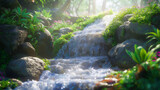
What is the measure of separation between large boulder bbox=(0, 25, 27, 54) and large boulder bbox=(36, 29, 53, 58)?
5.09 feet

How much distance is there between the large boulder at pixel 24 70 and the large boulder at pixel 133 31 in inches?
197

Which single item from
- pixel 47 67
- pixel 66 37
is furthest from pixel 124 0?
pixel 47 67

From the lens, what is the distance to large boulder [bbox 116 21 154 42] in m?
6.86

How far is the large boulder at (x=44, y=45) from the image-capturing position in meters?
8.99

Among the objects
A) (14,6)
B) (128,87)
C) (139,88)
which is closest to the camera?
(139,88)

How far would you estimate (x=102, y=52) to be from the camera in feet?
29.6

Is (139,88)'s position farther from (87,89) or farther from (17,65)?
(17,65)

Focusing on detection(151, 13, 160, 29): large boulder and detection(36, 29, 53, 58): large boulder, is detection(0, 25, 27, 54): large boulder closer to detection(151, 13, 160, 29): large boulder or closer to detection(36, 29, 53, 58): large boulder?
detection(36, 29, 53, 58): large boulder

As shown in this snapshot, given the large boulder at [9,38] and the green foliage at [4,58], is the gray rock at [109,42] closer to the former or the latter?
the large boulder at [9,38]

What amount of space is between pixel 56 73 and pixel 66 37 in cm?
548

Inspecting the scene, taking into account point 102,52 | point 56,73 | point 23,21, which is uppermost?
point 23,21

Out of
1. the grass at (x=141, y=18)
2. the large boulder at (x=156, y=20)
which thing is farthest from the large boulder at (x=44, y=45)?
the large boulder at (x=156, y=20)

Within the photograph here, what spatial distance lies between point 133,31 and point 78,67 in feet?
11.7

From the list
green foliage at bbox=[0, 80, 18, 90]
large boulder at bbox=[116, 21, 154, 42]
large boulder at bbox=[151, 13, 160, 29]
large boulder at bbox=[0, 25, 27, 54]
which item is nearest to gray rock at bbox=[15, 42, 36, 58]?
large boulder at bbox=[0, 25, 27, 54]
